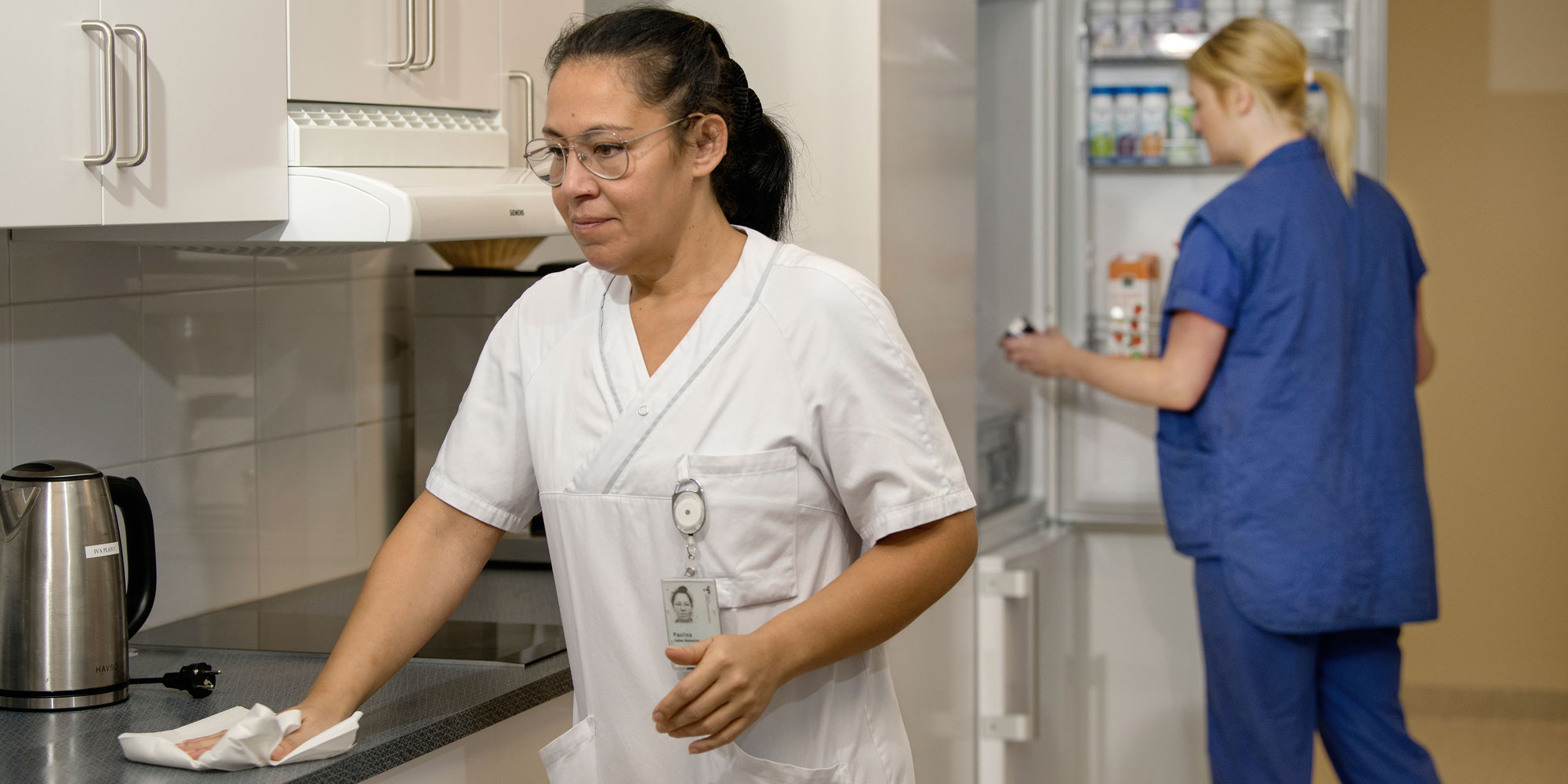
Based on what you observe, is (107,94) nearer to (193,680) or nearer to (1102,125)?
(193,680)

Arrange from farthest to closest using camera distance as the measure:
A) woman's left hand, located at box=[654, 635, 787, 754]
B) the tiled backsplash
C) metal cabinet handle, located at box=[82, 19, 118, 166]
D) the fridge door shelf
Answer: the fridge door shelf → the tiled backsplash → metal cabinet handle, located at box=[82, 19, 118, 166] → woman's left hand, located at box=[654, 635, 787, 754]

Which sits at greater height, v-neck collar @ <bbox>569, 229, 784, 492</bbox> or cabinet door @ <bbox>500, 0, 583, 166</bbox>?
cabinet door @ <bbox>500, 0, 583, 166</bbox>

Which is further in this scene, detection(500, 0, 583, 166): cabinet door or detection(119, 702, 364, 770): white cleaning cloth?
detection(500, 0, 583, 166): cabinet door

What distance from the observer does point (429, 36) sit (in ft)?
5.29

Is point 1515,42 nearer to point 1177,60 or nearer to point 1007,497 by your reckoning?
point 1177,60

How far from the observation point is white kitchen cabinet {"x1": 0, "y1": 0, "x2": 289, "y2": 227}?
119cm

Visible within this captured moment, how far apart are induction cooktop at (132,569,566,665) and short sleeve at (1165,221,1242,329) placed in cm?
104

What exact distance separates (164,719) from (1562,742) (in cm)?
381

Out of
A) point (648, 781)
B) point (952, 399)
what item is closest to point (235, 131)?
point (648, 781)

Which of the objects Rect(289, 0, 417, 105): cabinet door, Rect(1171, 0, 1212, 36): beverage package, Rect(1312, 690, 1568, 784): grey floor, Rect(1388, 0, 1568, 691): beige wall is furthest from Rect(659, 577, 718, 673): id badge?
Rect(1388, 0, 1568, 691): beige wall

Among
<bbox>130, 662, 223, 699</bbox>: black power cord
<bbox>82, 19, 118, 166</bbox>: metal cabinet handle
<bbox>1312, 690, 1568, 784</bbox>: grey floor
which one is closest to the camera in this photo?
<bbox>82, 19, 118, 166</bbox>: metal cabinet handle

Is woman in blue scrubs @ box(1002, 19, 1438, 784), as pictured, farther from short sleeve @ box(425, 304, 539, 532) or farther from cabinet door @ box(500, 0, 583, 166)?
short sleeve @ box(425, 304, 539, 532)

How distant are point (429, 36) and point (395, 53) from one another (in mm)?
45

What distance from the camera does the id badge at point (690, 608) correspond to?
3.59ft
